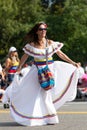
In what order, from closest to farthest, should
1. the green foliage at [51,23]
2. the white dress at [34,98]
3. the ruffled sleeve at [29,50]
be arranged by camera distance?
1. the white dress at [34,98]
2. the ruffled sleeve at [29,50]
3. the green foliage at [51,23]

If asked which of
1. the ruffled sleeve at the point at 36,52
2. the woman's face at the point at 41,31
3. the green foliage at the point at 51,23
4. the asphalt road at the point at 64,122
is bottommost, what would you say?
the green foliage at the point at 51,23

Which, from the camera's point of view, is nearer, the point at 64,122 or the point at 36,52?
the point at 36,52

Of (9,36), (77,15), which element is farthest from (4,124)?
(9,36)

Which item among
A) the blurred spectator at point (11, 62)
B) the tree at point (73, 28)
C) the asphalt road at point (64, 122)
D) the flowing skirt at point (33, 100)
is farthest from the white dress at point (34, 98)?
the tree at point (73, 28)

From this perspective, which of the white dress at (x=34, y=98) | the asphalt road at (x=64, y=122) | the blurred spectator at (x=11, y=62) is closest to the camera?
the asphalt road at (x=64, y=122)

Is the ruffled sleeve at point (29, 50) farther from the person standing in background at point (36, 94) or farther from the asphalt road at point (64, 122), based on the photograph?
the asphalt road at point (64, 122)

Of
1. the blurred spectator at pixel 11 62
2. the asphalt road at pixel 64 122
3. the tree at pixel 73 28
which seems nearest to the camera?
the asphalt road at pixel 64 122

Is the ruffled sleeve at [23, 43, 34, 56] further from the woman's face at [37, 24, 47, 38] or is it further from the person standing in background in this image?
the woman's face at [37, 24, 47, 38]

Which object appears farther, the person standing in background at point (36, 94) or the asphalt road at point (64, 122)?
the person standing in background at point (36, 94)

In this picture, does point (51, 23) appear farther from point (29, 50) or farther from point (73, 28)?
point (29, 50)

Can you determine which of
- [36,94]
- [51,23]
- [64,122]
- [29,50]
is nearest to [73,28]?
[51,23]

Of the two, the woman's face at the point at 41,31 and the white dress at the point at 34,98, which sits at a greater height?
the woman's face at the point at 41,31

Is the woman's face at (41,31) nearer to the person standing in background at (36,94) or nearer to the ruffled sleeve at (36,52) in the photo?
the person standing in background at (36,94)

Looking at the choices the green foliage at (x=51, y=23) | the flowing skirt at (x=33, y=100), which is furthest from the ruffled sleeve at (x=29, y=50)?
the green foliage at (x=51, y=23)
